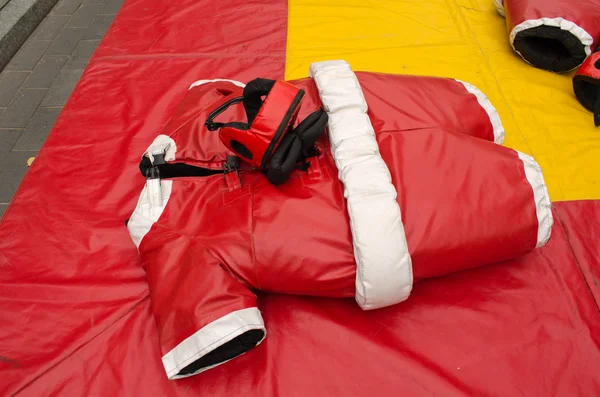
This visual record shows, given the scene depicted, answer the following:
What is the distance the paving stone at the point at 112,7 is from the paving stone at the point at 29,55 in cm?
39

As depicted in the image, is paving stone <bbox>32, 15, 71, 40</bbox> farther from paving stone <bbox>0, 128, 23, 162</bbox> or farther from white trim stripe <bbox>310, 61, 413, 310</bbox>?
white trim stripe <bbox>310, 61, 413, 310</bbox>

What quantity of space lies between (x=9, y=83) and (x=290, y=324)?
2.06 meters

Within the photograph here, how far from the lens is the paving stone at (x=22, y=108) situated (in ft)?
6.68

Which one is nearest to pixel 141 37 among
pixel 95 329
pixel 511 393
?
pixel 95 329

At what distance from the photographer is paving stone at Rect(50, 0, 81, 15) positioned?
2.69 m

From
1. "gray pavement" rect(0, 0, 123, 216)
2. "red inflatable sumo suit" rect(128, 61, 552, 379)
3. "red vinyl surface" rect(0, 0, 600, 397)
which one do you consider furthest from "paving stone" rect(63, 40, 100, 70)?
"red inflatable sumo suit" rect(128, 61, 552, 379)

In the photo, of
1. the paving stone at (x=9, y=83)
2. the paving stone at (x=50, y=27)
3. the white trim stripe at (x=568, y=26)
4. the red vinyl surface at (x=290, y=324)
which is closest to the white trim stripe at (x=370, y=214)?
the red vinyl surface at (x=290, y=324)

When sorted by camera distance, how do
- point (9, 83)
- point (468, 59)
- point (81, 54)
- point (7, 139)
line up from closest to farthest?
1. point (7, 139)
2. point (468, 59)
3. point (9, 83)
4. point (81, 54)

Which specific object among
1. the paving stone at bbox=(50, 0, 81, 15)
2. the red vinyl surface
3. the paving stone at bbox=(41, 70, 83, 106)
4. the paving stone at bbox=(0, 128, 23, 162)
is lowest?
the red vinyl surface

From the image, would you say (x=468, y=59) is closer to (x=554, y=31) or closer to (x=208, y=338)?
(x=554, y=31)

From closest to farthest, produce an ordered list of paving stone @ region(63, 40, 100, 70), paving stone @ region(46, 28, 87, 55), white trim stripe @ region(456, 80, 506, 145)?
white trim stripe @ region(456, 80, 506, 145) → paving stone @ region(63, 40, 100, 70) → paving stone @ region(46, 28, 87, 55)

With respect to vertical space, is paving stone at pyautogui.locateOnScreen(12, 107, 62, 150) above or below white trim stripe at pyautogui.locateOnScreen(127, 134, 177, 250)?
below

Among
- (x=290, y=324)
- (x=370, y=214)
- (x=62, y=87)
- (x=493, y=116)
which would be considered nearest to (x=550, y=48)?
(x=493, y=116)

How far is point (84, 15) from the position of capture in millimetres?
2633
